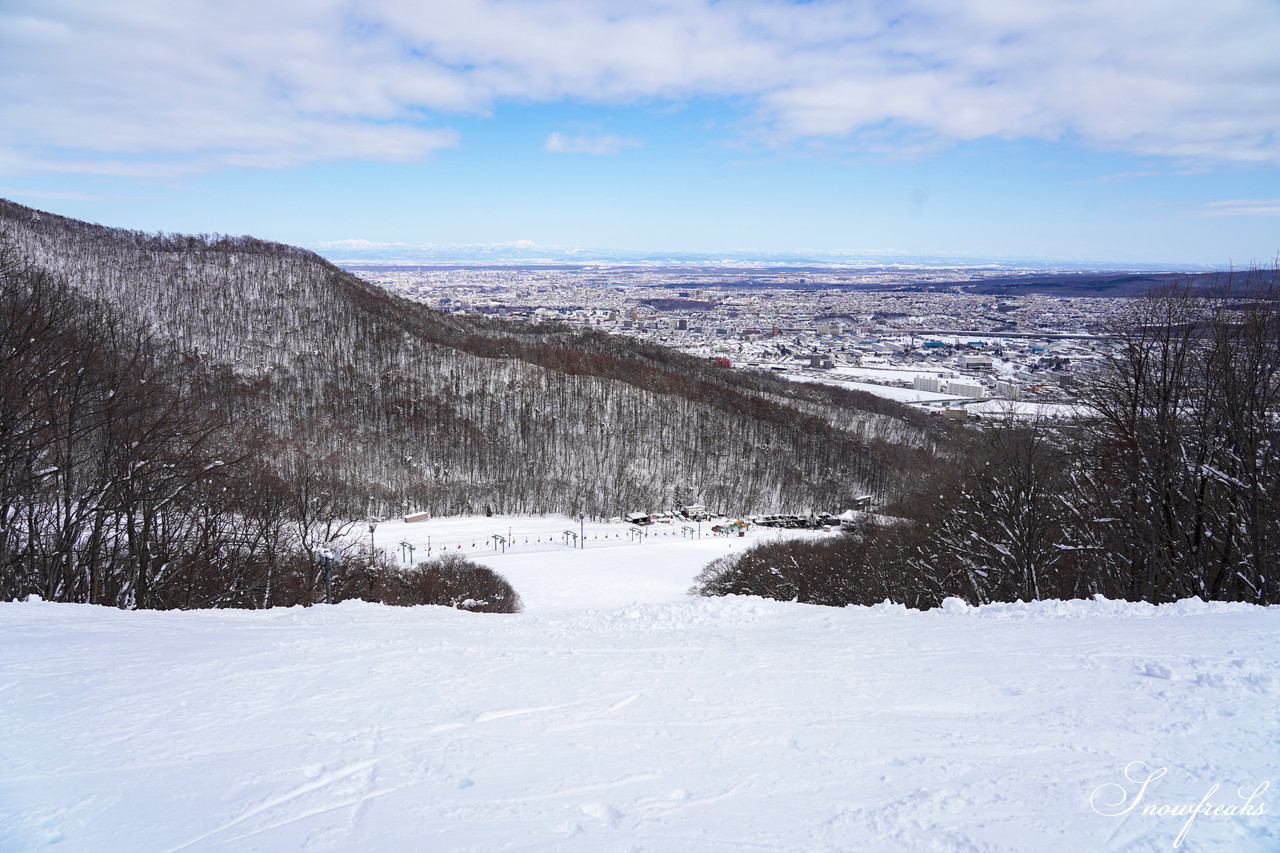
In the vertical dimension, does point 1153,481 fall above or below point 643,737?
above

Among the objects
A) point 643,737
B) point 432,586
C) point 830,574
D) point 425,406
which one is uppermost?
point 643,737

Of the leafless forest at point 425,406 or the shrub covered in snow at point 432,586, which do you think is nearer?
the shrub covered in snow at point 432,586

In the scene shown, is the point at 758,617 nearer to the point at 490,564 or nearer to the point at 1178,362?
the point at 1178,362

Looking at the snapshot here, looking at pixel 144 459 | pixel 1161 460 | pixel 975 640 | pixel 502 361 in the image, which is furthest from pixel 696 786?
pixel 502 361

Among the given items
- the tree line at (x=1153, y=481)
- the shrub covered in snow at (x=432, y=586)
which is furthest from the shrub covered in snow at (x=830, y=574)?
the shrub covered in snow at (x=432, y=586)

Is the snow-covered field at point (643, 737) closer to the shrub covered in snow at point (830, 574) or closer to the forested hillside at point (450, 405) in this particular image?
the shrub covered in snow at point (830, 574)
